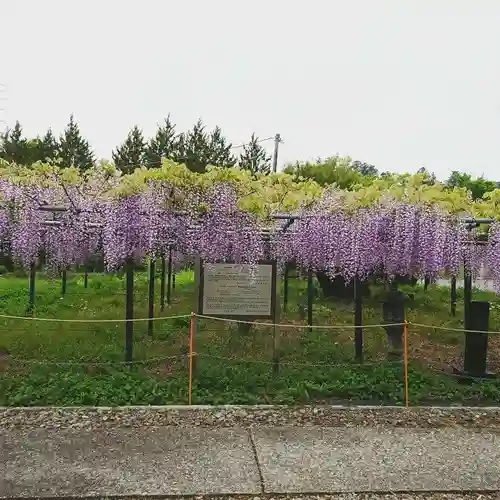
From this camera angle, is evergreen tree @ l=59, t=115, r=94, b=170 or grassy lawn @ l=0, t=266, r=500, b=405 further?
evergreen tree @ l=59, t=115, r=94, b=170

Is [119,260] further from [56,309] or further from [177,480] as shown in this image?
[56,309]

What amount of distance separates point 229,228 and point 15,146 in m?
33.6

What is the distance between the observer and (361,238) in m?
7.77

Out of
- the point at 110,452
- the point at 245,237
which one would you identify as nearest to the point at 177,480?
the point at 110,452

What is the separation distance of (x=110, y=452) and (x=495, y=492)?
2.98m

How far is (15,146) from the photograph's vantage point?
3688 cm

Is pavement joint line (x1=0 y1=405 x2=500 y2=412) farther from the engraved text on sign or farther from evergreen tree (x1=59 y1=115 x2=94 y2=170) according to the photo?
evergreen tree (x1=59 y1=115 x2=94 y2=170)

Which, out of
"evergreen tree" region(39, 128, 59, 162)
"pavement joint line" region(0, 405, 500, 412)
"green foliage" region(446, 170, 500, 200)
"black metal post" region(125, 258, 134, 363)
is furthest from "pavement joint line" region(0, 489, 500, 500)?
"evergreen tree" region(39, 128, 59, 162)

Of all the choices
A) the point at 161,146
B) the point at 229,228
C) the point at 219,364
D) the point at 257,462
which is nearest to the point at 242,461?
the point at 257,462

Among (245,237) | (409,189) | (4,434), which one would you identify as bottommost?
(4,434)

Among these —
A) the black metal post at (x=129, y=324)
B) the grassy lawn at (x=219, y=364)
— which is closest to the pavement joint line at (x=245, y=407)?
the grassy lawn at (x=219, y=364)

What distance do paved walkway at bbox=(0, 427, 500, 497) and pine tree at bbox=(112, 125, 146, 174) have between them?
35.7m

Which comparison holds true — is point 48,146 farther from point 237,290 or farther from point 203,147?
point 237,290

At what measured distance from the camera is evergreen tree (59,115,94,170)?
126 feet
